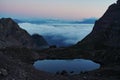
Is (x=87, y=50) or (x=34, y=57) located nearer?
(x=34, y=57)

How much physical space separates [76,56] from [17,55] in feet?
130

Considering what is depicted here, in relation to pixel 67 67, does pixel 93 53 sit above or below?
above

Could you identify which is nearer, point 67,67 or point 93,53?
point 67,67

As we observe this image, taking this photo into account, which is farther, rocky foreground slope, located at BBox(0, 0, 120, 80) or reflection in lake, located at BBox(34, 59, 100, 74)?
reflection in lake, located at BBox(34, 59, 100, 74)

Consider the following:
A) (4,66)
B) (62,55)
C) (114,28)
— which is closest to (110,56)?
(62,55)

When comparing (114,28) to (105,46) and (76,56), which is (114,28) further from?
(76,56)

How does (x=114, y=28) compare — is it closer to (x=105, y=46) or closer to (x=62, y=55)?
(x=105, y=46)

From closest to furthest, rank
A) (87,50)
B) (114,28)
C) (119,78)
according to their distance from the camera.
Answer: (119,78), (87,50), (114,28)

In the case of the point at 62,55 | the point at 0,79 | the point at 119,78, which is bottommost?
the point at 62,55

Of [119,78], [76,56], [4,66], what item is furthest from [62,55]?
[4,66]

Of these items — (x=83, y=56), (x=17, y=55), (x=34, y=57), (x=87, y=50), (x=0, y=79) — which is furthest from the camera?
(x=87, y=50)

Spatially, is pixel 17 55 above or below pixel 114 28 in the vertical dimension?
below

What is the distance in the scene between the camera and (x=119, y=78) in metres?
64.2

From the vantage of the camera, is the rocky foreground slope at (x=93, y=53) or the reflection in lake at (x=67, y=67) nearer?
the rocky foreground slope at (x=93, y=53)
